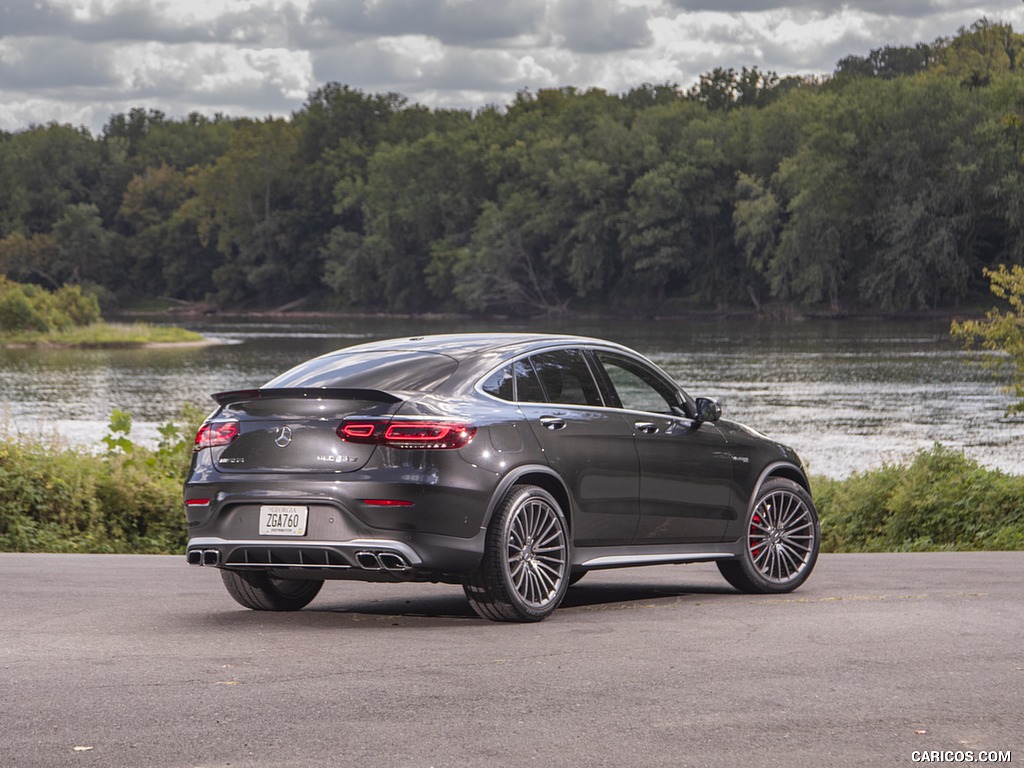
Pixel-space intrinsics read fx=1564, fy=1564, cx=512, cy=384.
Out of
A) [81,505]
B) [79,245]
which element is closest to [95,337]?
[79,245]

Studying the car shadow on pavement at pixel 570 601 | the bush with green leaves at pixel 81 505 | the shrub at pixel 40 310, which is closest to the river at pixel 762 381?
the bush with green leaves at pixel 81 505

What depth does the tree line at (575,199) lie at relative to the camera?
9956cm

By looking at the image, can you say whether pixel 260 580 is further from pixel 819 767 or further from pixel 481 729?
pixel 819 767

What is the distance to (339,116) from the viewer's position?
6663 inches

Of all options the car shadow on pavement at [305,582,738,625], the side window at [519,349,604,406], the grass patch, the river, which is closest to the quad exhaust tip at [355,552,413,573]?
the car shadow on pavement at [305,582,738,625]

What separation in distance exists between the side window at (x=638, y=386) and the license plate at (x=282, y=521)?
219cm

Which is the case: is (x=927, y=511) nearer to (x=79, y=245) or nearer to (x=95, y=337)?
(x=95, y=337)

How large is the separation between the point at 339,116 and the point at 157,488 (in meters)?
157

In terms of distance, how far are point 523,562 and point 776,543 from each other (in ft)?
8.45

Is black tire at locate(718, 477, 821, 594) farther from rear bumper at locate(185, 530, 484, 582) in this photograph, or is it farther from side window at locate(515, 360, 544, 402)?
rear bumper at locate(185, 530, 484, 582)

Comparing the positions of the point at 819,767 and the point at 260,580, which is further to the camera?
the point at 260,580

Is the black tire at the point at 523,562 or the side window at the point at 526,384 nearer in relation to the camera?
the black tire at the point at 523,562

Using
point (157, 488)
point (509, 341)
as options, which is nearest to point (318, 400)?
point (509, 341)

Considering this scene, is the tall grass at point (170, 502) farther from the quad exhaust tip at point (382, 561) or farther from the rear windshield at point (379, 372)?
the quad exhaust tip at point (382, 561)
